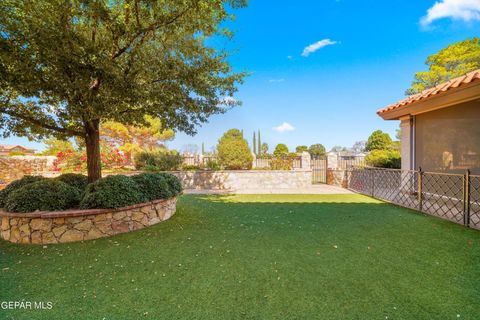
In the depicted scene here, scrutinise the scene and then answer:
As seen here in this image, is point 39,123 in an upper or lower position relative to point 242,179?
upper

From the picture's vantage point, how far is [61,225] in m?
3.69

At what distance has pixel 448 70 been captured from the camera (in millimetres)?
13828

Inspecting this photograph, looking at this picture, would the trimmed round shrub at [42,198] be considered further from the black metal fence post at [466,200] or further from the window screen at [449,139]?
the window screen at [449,139]

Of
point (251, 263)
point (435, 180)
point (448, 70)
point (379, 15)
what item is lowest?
point (251, 263)

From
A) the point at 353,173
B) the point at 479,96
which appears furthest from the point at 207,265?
the point at 353,173

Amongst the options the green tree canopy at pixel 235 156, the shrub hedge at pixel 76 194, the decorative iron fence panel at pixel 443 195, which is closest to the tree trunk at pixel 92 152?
the shrub hedge at pixel 76 194

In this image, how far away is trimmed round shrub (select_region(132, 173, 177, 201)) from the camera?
4.72 meters

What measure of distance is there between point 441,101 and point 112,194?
7.51 m

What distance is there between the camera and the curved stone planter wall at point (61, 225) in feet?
12.0

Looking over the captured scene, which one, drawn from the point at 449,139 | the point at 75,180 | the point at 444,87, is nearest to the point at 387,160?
the point at 449,139

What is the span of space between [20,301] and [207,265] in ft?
5.99

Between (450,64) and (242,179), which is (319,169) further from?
(450,64)

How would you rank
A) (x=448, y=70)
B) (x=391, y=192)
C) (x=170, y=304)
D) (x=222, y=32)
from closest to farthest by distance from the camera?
1. (x=170, y=304)
2. (x=222, y=32)
3. (x=391, y=192)
4. (x=448, y=70)

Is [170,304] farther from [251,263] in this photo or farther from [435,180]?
[435,180]
